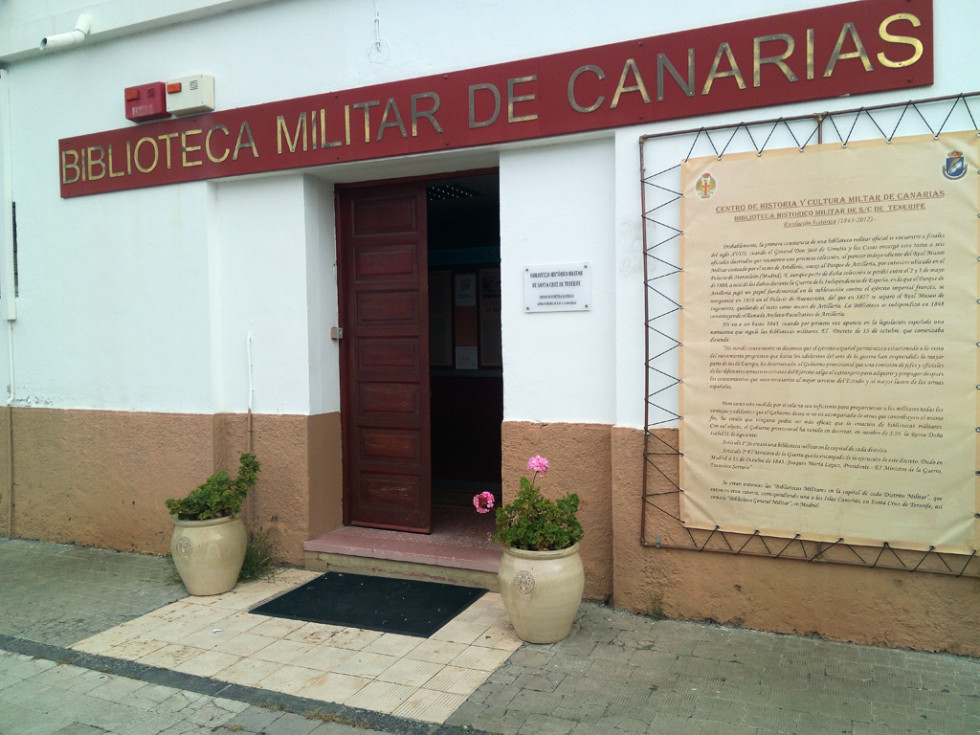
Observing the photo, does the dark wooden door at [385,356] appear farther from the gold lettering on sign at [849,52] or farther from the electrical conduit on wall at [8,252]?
the electrical conduit on wall at [8,252]

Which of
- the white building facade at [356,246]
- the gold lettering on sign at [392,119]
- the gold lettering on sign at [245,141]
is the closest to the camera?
the white building facade at [356,246]

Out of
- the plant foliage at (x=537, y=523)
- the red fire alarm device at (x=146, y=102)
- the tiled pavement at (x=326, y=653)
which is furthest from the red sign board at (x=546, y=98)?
the tiled pavement at (x=326, y=653)

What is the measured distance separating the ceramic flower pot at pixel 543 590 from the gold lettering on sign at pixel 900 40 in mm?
3045

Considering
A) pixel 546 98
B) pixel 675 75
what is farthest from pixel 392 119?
pixel 675 75

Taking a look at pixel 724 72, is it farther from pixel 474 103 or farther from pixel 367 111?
pixel 367 111

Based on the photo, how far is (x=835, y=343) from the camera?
409 centimetres

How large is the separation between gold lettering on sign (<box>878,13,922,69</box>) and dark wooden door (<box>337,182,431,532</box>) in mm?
3157

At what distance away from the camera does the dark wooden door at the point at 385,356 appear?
19.2 ft

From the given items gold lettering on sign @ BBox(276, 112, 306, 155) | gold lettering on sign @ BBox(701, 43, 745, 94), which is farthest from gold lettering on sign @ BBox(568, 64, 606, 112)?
gold lettering on sign @ BBox(276, 112, 306, 155)

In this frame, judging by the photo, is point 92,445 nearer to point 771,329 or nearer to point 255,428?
point 255,428

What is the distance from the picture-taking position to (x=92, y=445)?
6395 mm

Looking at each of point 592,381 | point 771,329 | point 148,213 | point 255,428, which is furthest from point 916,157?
point 148,213

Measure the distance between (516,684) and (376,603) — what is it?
147cm

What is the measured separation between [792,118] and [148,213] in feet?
15.9
